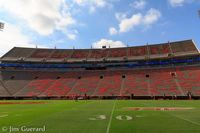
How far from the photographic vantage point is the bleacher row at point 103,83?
68812 mm

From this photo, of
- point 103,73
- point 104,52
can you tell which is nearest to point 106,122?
point 103,73

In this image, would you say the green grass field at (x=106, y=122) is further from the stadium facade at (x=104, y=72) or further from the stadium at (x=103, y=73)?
the stadium facade at (x=104, y=72)

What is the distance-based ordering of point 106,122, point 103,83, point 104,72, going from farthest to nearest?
1. point 104,72
2. point 103,83
3. point 106,122

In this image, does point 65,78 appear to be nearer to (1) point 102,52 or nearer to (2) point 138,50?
(1) point 102,52

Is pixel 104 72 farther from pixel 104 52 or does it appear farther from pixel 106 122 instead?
pixel 106 122

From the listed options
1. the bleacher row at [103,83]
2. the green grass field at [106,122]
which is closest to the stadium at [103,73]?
the bleacher row at [103,83]

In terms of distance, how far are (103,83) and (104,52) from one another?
21763mm

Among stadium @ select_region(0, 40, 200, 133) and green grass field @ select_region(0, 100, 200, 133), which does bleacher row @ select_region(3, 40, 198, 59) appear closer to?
stadium @ select_region(0, 40, 200, 133)

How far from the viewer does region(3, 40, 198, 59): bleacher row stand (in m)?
86.8

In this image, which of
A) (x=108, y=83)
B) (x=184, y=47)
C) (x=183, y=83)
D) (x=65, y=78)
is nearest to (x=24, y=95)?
(x=65, y=78)

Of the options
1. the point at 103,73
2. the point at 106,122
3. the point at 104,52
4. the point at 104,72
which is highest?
the point at 104,52

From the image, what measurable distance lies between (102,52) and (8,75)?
34438 millimetres

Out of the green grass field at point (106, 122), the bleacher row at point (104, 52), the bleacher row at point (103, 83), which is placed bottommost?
the green grass field at point (106, 122)

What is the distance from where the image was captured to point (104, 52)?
3829 inches
